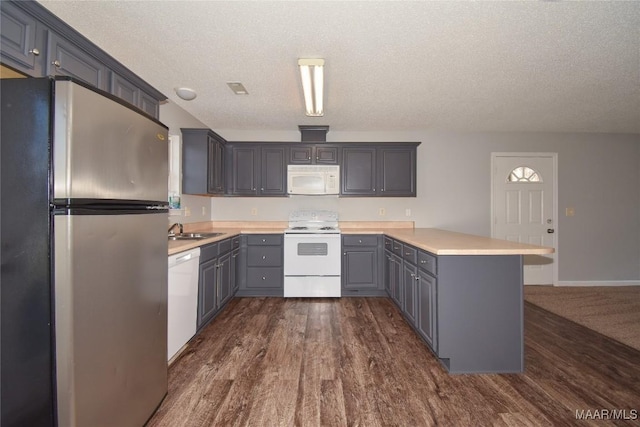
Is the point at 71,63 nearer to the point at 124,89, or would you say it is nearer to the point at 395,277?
the point at 124,89

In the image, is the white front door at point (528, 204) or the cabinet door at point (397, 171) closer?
the cabinet door at point (397, 171)

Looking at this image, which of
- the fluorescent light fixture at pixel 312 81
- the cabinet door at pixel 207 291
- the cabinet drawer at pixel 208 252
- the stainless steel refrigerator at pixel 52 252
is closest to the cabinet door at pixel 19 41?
the stainless steel refrigerator at pixel 52 252

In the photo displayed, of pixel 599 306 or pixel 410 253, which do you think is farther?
pixel 599 306

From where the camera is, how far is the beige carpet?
2635mm

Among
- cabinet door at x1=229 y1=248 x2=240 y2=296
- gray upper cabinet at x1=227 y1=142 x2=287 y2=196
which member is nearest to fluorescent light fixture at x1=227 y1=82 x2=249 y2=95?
gray upper cabinet at x1=227 y1=142 x2=287 y2=196

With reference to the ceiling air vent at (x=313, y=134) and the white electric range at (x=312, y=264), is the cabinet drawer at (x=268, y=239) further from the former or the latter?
the ceiling air vent at (x=313, y=134)

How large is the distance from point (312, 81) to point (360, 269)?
7.78 ft

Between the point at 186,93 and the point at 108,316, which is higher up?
the point at 186,93

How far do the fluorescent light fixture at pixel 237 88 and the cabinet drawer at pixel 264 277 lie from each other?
2.16 m

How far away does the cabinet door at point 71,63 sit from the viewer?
1.53 meters

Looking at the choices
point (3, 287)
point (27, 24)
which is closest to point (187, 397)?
point (3, 287)

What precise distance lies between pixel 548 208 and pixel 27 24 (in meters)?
5.81

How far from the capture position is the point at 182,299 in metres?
2.13

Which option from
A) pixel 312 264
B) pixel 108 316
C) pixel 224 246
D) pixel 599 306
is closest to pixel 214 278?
pixel 224 246
